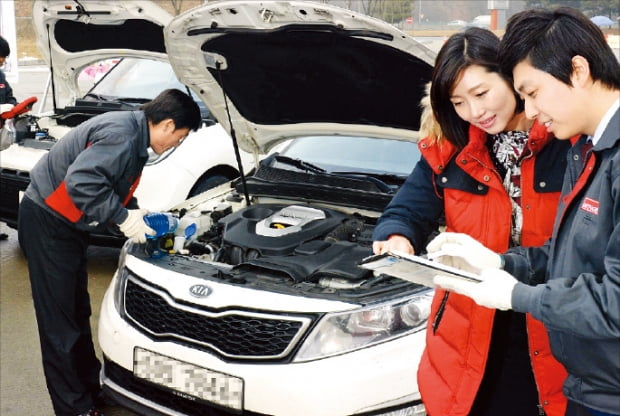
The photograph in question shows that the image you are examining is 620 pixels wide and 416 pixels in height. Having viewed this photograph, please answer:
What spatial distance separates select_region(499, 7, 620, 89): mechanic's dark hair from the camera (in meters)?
1.33

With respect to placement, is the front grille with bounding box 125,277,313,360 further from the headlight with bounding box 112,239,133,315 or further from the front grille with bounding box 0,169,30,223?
the front grille with bounding box 0,169,30,223

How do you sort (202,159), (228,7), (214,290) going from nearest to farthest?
(214,290)
(228,7)
(202,159)

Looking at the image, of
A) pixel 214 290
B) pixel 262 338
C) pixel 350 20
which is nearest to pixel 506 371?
pixel 262 338

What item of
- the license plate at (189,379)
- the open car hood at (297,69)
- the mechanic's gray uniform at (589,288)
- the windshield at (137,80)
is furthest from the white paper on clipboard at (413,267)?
the windshield at (137,80)

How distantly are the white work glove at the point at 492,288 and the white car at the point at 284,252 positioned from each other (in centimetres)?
94

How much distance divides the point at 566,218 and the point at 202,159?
3.86 m

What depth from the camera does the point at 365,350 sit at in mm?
2404

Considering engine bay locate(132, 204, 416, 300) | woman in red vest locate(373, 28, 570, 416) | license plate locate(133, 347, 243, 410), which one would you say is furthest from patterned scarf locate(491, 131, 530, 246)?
license plate locate(133, 347, 243, 410)

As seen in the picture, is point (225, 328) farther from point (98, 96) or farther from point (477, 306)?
point (98, 96)

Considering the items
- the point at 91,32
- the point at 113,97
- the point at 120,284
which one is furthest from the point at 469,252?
the point at 113,97

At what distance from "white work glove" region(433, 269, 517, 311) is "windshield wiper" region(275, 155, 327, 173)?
2303 mm

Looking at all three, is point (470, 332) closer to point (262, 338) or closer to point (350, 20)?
point (262, 338)

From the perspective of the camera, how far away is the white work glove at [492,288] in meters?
1.40

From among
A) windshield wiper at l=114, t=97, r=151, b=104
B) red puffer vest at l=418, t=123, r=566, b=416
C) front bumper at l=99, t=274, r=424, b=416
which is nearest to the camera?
red puffer vest at l=418, t=123, r=566, b=416
